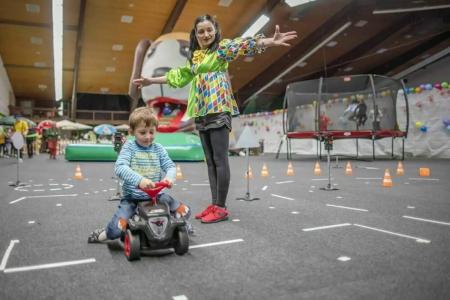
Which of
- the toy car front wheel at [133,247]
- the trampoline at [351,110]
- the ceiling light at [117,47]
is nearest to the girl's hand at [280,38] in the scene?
the toy car front wheel at [133,247]

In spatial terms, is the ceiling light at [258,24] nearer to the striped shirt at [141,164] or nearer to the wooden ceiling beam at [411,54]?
the wooden ceiling beam at [411,54]

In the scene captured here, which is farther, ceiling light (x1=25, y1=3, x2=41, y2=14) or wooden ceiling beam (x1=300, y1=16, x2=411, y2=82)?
wooden ceiling beam (x1=300, y1=16, x2=411, y2=82)

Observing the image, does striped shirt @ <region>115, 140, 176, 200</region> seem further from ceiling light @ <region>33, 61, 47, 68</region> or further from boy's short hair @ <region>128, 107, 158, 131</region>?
ceiling light @ <region>33, 61, 47, 68</region>

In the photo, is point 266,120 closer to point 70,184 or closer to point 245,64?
point 245,64

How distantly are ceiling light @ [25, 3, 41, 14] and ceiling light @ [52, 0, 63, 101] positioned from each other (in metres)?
0.49

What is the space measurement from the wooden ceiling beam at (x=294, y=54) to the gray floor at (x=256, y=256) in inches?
454

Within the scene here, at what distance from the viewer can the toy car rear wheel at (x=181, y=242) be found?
5.55 ft

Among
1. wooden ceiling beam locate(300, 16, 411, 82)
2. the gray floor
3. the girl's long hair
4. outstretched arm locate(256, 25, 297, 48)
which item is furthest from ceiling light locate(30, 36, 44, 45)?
outstretched arm locate(256, 25, 297, 48)

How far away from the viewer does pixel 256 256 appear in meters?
1.67

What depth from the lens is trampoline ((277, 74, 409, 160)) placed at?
8.35 meters

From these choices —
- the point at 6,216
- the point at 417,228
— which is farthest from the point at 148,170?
the point at 417,228

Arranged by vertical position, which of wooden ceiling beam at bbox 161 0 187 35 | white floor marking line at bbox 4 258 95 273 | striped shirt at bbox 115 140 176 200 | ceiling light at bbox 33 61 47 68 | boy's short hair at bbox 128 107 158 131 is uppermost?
wooden ceiling beam at bbox 161 0 187 35

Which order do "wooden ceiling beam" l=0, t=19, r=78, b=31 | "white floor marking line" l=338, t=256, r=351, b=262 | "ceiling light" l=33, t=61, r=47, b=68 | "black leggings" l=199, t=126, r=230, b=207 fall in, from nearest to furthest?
"white floor marking line" l=338, t=256, r=351, b=262
"black leggings" l=199, t=126, r=230, b=207
"wooden ceiling beam" l=0, t=19, r=78, b=31
"ceiling light" l=33, t=61, r=47, b=68

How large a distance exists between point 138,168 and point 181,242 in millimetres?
504
